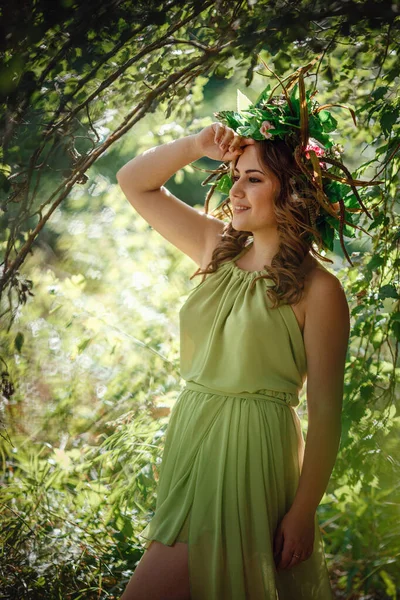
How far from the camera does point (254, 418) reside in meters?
1.73

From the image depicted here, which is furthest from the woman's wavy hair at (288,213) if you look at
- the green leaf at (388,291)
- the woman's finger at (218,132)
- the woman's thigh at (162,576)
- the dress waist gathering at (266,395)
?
the woman's thigh at (162,576)

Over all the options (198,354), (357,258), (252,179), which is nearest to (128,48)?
(252,179)

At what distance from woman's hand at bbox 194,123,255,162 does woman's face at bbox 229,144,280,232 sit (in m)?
0.02

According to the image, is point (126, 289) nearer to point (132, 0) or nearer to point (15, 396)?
point (15, 396)

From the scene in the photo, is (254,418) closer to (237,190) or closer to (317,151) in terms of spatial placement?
(237,190)

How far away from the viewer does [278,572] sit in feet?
5.64

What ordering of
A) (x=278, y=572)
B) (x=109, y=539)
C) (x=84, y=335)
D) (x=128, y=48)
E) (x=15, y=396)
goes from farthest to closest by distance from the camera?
1. (x=84, y=335)
2. (x=15, y=396)
3. (x=109, y=539)
4. (x=128, y=48)
5. (x=278, y=572)

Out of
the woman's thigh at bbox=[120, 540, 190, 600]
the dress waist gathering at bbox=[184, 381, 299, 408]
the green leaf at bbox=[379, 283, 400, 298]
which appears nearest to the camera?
the woman's thigh at bbox=[120, 540, 190, 600]

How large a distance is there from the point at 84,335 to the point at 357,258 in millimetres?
1442

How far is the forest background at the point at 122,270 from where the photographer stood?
6.77 ft

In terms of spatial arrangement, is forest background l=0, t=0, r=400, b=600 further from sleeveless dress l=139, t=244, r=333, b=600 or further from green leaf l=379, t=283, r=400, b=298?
sleeveless dress l=139, t=244, r=333, b=600

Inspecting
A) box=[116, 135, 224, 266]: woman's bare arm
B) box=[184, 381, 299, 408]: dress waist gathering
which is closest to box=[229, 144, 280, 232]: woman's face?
box=[116, 135, 224, 266]: woman's bare arm

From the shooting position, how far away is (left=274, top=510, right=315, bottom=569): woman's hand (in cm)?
168

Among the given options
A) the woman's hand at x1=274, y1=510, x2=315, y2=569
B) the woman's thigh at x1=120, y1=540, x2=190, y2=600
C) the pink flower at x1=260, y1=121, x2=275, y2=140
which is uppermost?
the pink flower at x1=260, y1=121, x2=275, y2=140
